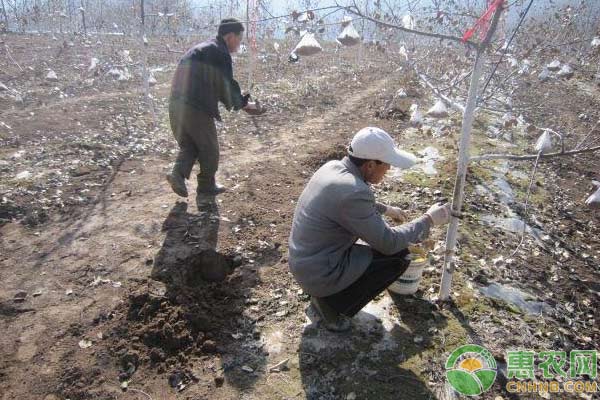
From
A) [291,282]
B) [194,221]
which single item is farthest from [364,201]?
[194,221]

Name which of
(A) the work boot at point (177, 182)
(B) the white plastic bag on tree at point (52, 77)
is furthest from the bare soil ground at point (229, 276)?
(B) the white plastic bag on tree at point (52, 77)

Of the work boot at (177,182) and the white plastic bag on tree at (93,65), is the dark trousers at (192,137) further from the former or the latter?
the white plastic bag on tree at (93,65)

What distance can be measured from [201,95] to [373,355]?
322 cm

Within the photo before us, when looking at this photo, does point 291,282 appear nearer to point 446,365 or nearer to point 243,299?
point 243,299

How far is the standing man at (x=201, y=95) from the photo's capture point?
173 inches

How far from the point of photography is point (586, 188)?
244 inches

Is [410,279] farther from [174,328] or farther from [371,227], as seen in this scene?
[174,328]

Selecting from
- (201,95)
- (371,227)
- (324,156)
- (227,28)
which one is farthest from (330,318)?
(324,156)

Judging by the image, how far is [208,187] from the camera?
5031 millimetres

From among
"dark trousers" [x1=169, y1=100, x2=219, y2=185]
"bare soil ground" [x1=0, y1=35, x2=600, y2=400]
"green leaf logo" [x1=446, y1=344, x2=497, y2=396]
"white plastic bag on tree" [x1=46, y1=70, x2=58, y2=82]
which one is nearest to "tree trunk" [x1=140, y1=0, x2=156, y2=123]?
"bare soil ground" [x1=0, y1=35, x2=600, y2=400]

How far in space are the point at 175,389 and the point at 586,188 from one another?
6.44 metres

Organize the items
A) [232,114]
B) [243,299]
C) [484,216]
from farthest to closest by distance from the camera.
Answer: [232,114], [484,216], [243,299]

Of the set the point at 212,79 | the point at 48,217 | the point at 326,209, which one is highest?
the point at 212,79

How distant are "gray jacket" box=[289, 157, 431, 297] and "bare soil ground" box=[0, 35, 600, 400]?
58 cm
